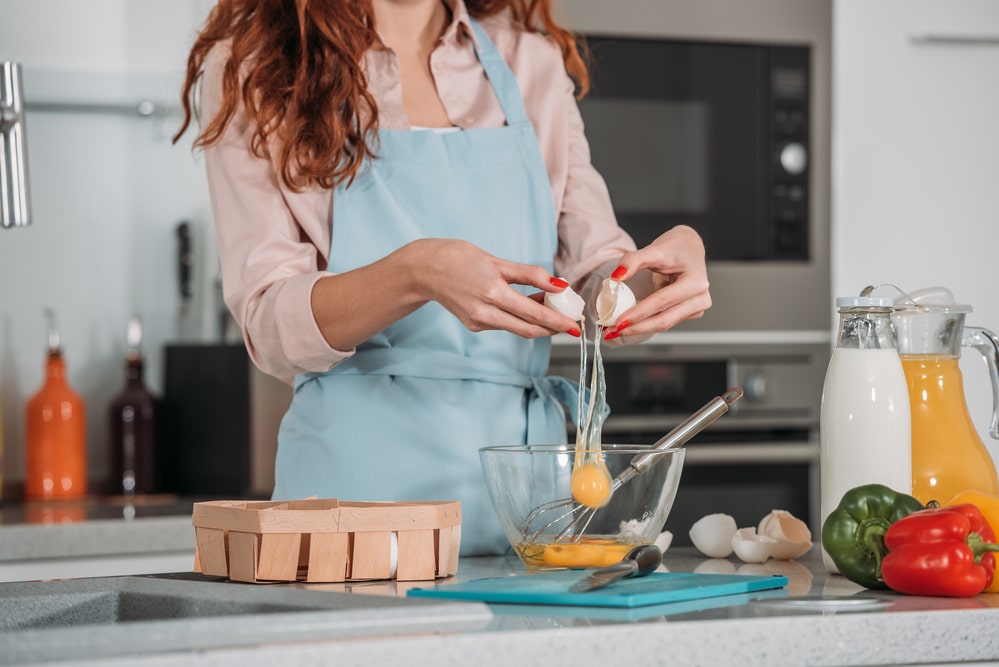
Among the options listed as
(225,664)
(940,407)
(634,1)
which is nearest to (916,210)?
(634,1)

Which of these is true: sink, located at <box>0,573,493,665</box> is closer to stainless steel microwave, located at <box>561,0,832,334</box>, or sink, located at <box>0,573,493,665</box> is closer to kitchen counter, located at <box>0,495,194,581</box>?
kitchen counter, located at <box>0,495,194,581</box>

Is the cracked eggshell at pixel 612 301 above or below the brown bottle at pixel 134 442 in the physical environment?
above

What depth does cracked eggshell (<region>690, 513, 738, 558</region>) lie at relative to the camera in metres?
1.25

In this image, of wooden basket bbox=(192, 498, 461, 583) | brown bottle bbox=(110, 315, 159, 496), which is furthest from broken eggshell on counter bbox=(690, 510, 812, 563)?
brown bottle bbox=(110, 315, 159, 496)

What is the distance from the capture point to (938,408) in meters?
1.18

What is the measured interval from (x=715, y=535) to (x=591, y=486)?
24 cm

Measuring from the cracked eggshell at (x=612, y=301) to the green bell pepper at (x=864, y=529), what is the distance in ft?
0.93

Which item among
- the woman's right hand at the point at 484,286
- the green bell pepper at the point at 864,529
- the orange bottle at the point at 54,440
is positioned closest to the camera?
the green bell pepper at the point at 864,529

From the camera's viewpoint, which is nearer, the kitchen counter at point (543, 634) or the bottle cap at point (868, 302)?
the kitchen counter at point (543, 634)

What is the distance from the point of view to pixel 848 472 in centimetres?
114

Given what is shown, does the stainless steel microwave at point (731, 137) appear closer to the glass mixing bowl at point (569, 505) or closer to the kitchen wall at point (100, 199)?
the kitchen wall at point (100, 199)

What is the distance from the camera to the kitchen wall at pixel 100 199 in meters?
2.42

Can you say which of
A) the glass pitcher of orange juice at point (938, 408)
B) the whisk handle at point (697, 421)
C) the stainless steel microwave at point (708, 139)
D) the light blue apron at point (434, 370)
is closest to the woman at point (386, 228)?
the light blue apron at point (434, 370)

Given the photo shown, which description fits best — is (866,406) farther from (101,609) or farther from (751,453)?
(751,453)
